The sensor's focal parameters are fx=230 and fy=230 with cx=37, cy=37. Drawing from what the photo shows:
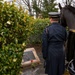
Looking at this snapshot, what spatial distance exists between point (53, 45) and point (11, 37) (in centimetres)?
157

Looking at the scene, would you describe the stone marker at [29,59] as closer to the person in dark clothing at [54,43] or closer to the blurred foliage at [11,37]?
the person in dark clothing at [54,43]

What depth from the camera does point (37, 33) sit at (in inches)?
472

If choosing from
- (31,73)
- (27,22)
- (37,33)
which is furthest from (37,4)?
(27,22)

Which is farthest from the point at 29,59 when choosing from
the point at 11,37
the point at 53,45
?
the point at 11,37

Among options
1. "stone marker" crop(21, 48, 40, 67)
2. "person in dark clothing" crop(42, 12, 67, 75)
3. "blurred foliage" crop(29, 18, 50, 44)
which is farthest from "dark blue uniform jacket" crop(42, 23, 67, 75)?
"blurred foliage" crop(29, 18, 50, 44)

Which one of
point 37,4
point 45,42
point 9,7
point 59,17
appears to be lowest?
point 37,4

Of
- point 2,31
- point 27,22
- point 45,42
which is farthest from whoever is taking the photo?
point 45,42

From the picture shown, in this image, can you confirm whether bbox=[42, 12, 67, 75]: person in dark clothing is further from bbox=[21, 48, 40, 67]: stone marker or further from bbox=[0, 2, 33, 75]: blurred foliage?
bbox=[21, 48, 40, 67]: stone marker

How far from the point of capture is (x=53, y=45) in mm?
5363

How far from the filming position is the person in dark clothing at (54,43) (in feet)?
17.5

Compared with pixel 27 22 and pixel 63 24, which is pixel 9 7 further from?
pixel 63 24

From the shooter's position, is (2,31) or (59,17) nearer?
(2,31)

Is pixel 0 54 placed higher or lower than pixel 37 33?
higher

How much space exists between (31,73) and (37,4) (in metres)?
22.5
